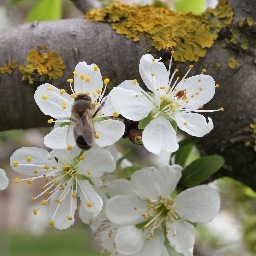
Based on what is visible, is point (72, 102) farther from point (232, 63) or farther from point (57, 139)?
point (232, 63)

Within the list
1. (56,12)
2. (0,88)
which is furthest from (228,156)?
(56,12)

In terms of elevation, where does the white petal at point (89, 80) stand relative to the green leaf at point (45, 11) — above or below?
above

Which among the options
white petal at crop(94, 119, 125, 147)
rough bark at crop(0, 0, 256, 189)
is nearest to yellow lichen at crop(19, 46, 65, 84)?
rough bark at crop(0, 0, 256, 189)

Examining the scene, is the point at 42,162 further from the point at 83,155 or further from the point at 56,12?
the point at 56,12

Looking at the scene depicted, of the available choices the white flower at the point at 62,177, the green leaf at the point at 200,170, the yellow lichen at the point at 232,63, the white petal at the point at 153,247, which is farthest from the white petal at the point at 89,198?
the yellow lichen at the point at 232,63

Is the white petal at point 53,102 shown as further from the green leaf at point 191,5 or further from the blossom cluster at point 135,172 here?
the green leaf at point 191,5

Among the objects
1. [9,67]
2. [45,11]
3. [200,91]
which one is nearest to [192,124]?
[200,91]

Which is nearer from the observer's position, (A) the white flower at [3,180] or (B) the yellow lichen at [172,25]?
(A) the white flower at [3,180]

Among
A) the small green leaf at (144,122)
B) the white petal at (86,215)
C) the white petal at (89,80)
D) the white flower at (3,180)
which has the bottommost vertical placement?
the white petal at (86,215)
